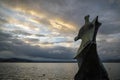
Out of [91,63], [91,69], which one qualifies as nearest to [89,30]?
[91,63]

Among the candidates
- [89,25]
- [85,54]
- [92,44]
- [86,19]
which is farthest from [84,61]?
[86,19]

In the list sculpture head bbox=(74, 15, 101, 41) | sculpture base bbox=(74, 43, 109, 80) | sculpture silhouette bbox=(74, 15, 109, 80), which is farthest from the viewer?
sculpture base bbox=(74, 43, 109, 80)

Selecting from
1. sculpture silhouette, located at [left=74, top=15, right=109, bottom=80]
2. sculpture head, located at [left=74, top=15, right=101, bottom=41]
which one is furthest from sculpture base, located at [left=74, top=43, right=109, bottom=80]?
sculpture head, located at [left=74, top=15, right=101, bottom=41]

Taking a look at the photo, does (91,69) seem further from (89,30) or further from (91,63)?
(89,30)

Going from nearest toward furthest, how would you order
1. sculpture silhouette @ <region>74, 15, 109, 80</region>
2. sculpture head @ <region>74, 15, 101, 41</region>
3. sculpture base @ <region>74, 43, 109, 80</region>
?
sculpture head @ <region>74, 15, 101, 41</region> → sculpture silhouette @ <region>74, 15, 109, 80</region> → sculpture base @ <region>74, 43, 109, 80</region>

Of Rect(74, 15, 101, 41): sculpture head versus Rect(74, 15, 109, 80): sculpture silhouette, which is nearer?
Rect(74, 15, 101, 41): sculpture head

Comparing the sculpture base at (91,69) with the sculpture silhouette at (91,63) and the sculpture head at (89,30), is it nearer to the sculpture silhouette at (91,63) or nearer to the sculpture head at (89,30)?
the sculpture silhouette at (91,63)

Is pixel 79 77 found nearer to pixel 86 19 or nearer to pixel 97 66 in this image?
pixel 97 66

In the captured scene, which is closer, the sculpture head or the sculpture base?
the sculpture head

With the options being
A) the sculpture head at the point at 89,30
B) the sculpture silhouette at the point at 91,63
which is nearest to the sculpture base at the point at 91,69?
the sculpture silhouette at the point at 91,63

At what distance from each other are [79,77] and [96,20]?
8.22 metres

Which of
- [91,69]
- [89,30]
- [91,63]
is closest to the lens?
[91,63]

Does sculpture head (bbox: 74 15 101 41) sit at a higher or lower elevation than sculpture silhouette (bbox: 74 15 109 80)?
higher

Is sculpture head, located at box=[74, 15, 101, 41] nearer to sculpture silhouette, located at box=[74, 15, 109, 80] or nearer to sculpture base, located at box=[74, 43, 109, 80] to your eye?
sculpture silhouette, located at box=[74, 15, 109, 80]
